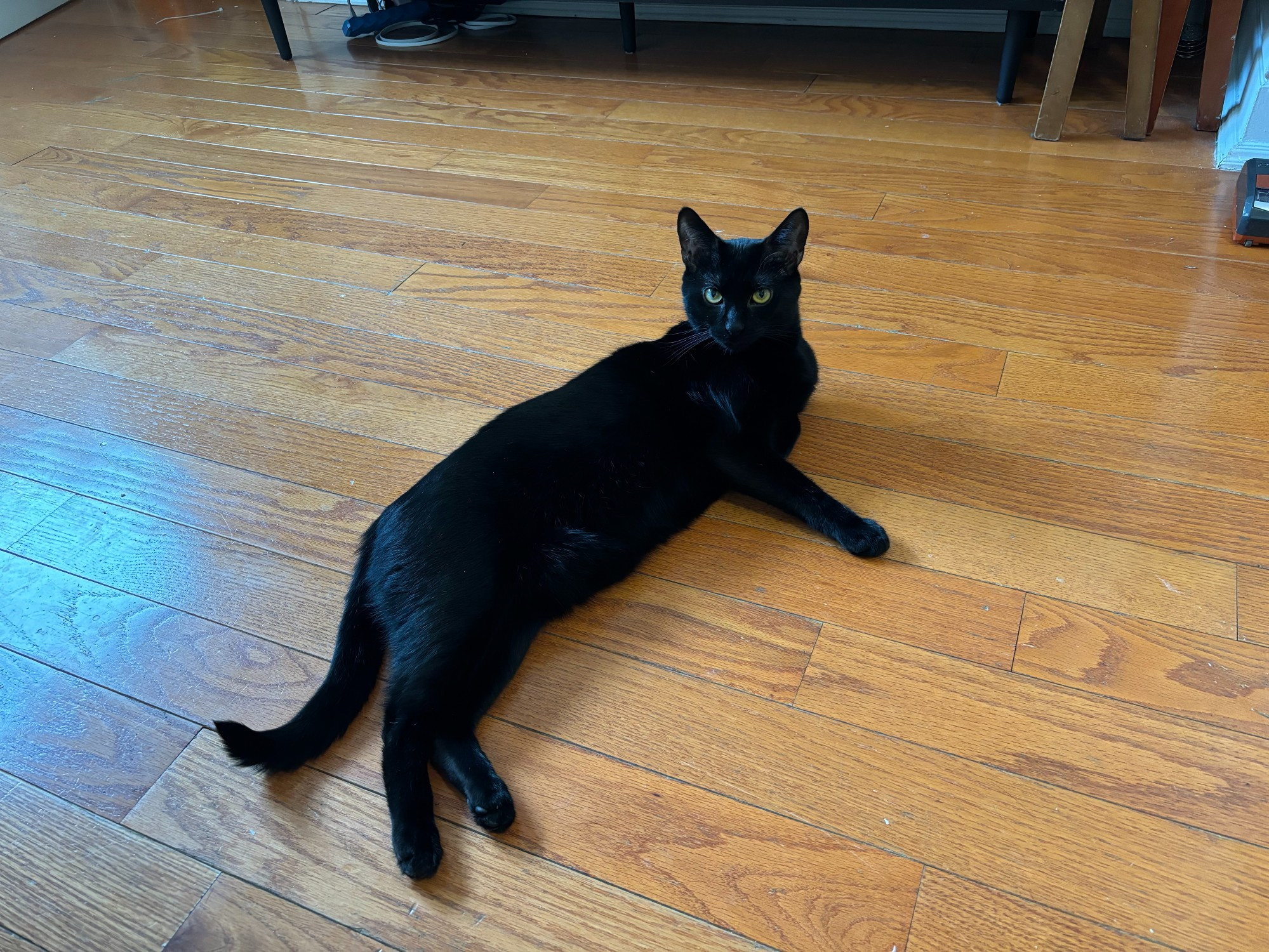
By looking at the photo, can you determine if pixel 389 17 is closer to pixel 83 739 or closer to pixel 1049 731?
pixel 83 739

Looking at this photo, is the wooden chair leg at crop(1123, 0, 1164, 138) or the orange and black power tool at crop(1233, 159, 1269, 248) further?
the wooden chair leg at crop(1123, 0, 1164, 138)

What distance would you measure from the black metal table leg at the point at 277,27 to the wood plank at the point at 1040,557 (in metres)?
2.74

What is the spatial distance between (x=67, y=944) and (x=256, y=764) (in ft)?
0.86

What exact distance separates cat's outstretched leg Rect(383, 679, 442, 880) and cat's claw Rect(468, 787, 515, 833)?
52mm

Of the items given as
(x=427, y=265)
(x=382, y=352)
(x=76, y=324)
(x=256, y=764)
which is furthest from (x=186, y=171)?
(x=256, y=764)

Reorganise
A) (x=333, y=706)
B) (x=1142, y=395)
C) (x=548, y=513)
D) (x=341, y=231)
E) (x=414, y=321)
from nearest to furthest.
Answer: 1. (x=333, y=706)
2. (x=548, y=513)
3. (x=1142, y=395)
4. (x=414, y=321)
5. (x=341, y=231)

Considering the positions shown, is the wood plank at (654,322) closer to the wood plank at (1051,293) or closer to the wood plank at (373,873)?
the wood plank at (1051,293)

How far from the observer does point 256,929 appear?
100 centimetres

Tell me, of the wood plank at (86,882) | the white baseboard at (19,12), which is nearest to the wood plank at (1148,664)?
the wood plank at (86,882)

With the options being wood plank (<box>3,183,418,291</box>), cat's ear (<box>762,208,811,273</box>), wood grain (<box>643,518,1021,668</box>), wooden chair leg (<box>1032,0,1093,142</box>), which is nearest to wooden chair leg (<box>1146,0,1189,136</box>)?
wooden chair leg (<box>1032,0,1093,142</box>)

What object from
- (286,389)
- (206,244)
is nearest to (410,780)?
(286,389)

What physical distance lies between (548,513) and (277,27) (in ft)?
9.05

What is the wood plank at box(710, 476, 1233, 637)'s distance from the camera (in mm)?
1218

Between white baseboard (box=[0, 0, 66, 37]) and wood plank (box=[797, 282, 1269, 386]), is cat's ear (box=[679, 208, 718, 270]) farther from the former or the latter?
white baseboard (box=[0, 0, 66, 37])
